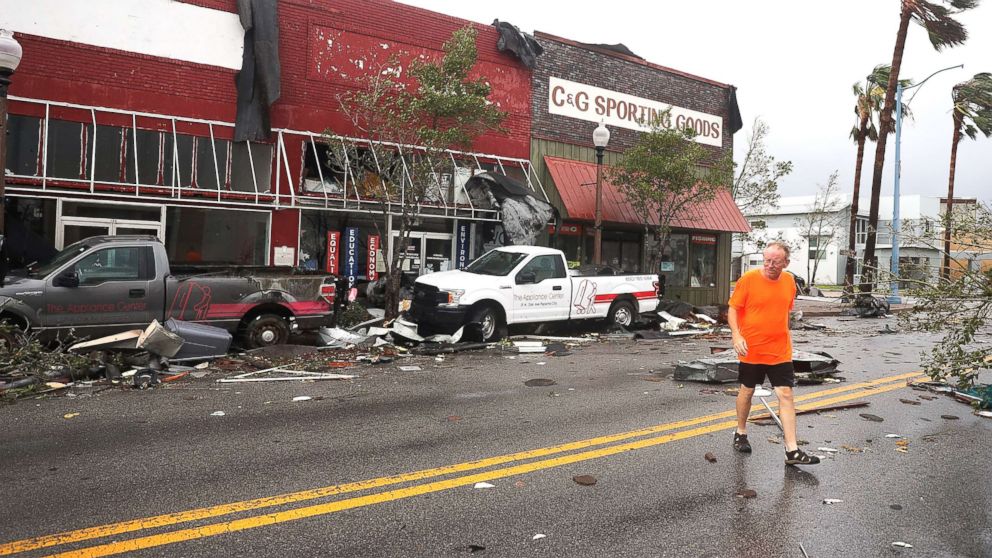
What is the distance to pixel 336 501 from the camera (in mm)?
4262

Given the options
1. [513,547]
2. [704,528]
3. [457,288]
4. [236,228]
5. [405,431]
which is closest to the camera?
[513,547]

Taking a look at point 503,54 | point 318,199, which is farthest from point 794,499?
point 503,54

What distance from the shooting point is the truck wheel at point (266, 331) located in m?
10.8

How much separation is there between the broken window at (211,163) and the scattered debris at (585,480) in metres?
12.2

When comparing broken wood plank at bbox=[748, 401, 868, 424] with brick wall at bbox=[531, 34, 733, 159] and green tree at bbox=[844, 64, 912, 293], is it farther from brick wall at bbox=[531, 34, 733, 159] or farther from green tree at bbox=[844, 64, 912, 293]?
green tree at bbox=[844, 64, 912, 293]

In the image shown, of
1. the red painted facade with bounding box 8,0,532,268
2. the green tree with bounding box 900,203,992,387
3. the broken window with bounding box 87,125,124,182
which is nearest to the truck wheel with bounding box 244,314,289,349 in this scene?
the red painted facade with bounding box 8,0,532,268

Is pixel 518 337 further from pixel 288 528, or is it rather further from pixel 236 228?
pixel 288 528

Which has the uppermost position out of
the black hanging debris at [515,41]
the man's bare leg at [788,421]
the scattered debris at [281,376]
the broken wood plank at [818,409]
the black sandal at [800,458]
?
the black hanging debris at [515,41]

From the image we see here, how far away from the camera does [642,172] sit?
18750 mm

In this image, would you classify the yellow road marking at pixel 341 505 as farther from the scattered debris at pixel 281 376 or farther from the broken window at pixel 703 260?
the broken window at pixel 703 260

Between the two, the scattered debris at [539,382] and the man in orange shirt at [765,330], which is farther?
the scattered debris at [539,382]

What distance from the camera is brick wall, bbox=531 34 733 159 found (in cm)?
1989

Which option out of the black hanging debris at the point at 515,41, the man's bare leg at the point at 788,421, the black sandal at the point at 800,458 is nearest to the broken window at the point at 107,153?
the black hanging debris at the point at 515,41

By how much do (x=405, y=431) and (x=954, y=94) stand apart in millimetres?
38624
